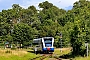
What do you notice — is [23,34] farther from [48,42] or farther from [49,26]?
[48,42]

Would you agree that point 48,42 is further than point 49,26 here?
No

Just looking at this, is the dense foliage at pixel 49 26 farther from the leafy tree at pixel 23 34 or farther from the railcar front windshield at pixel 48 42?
the railcar front windshield at pixel 48 42

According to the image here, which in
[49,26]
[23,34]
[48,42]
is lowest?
[48,42]

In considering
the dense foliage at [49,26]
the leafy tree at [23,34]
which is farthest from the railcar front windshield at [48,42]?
the leafy tree at [23,34]

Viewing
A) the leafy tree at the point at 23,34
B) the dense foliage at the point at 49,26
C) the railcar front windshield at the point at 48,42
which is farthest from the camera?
the leafy tree at the point at 23,34

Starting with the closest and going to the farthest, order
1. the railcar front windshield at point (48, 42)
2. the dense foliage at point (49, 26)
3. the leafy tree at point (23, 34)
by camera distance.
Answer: the dense foliage at point (49, 26) < the railcar front windshield at point (48, 42) < the leafy tree at point (23, 34)

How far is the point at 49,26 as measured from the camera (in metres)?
116

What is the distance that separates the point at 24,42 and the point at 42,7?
252 feet

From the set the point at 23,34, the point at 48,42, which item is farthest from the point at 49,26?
the point at 48,42

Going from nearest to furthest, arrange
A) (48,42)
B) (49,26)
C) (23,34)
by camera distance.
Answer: (48,42) < (23,34) < (49,26)

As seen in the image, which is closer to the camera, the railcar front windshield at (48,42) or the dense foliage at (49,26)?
the dense foliage at (49,26)

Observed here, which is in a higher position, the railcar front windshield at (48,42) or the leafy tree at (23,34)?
the leafy tree at (23,34)

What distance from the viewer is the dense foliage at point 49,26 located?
40.8m

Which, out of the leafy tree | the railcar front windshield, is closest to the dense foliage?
the leafy tree
